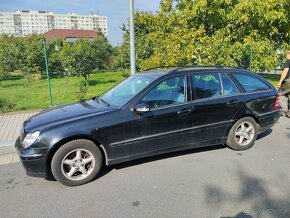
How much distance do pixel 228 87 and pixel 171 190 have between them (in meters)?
2.21

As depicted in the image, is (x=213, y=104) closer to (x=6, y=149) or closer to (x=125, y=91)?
(x=125, y=91)

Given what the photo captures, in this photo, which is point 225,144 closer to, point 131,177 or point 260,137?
point 260,137

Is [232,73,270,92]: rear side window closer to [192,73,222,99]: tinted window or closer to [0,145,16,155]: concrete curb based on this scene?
[192,73,222,99]: tinted window

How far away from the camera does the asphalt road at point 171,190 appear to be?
9.91 ft

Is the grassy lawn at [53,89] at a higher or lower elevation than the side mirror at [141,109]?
lower

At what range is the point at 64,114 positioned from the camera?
13.0 feet

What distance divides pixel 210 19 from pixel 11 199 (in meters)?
12.1

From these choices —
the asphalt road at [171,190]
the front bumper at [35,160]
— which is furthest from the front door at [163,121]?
the front bumper at [35,160]

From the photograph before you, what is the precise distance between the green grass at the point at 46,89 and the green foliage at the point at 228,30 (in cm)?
279

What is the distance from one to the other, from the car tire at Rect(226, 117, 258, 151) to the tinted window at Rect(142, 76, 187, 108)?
3.91 ft

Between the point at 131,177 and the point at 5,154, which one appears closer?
the point at 131,177

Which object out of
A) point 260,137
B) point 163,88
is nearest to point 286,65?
point 260,137

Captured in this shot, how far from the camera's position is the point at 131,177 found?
387cm

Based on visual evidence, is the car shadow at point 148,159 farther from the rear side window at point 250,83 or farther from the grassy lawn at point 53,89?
the grassy lawn at point 53,89
